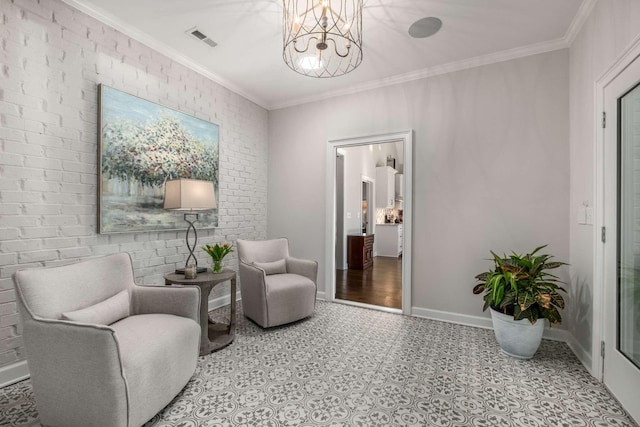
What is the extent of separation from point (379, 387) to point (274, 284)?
1.43 meters

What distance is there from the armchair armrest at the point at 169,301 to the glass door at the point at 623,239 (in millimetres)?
2758

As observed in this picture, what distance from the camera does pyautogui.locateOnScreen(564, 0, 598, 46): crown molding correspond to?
221 centimetres

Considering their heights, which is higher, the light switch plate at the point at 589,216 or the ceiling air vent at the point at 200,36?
the ceiling air vent at the point at 200,36

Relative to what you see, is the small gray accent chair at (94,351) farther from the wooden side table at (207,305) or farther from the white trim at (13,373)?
the white trim at (13,373)

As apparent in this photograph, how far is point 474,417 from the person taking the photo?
1690 millimetres

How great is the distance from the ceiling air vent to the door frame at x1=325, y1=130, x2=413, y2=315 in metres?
1.75

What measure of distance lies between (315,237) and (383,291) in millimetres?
1385

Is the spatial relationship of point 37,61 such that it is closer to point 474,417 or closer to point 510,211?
point 474,417

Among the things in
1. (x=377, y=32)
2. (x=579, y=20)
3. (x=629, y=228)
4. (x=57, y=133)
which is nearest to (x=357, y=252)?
(x=377, y=32)

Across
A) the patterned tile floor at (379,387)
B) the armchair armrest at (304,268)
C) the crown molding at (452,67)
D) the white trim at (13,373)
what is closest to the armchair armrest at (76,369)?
the patterned tile floor at (379,387)

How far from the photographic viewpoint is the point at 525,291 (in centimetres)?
233

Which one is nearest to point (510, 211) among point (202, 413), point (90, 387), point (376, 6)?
point (376, 6)

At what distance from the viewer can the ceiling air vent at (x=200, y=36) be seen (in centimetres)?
268

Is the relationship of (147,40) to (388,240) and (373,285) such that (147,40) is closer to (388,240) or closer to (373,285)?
(373,285)
